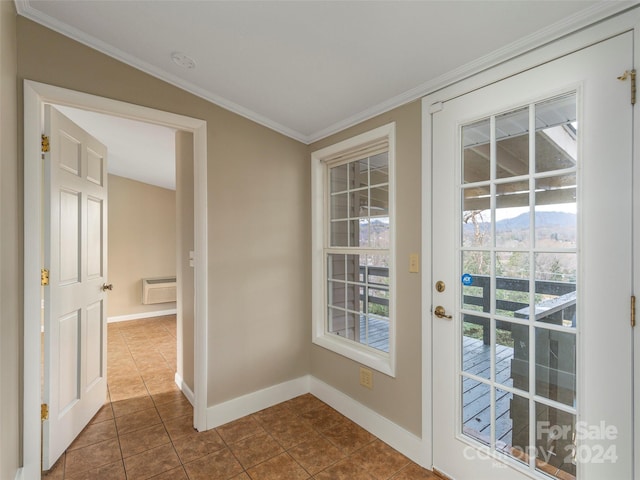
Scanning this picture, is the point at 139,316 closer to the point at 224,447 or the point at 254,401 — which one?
the point at 254,401

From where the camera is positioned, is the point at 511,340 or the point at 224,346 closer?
the point at 511,340

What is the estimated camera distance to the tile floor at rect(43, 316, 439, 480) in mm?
1842

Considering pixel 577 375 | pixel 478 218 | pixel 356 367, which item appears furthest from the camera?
pixel 356 367

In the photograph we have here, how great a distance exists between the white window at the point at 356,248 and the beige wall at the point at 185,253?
1.05 m

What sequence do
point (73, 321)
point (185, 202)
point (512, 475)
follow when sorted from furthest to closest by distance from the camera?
point (185, 202) < point (73, 321) < point (512, 475)

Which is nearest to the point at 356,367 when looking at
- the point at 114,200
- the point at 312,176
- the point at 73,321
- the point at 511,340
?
the point at 511,340

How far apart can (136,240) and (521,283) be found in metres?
5.90

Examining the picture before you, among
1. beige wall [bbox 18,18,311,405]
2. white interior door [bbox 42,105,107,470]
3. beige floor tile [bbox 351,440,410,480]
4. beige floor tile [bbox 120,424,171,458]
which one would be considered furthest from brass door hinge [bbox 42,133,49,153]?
beige floor tile [bbox 351,440,410,480]

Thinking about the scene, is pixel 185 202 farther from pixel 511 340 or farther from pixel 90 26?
pixel 511 340

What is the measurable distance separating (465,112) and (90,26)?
2123mm

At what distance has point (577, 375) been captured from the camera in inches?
52.4

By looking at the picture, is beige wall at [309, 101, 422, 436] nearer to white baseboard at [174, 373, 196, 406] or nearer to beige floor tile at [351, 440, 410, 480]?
beige floor tile at [351, 440, 410, 480]

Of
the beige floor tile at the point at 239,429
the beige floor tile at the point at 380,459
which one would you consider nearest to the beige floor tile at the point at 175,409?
the beige floor tile at the point at 239,429

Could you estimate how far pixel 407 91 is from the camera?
6.41 ft
